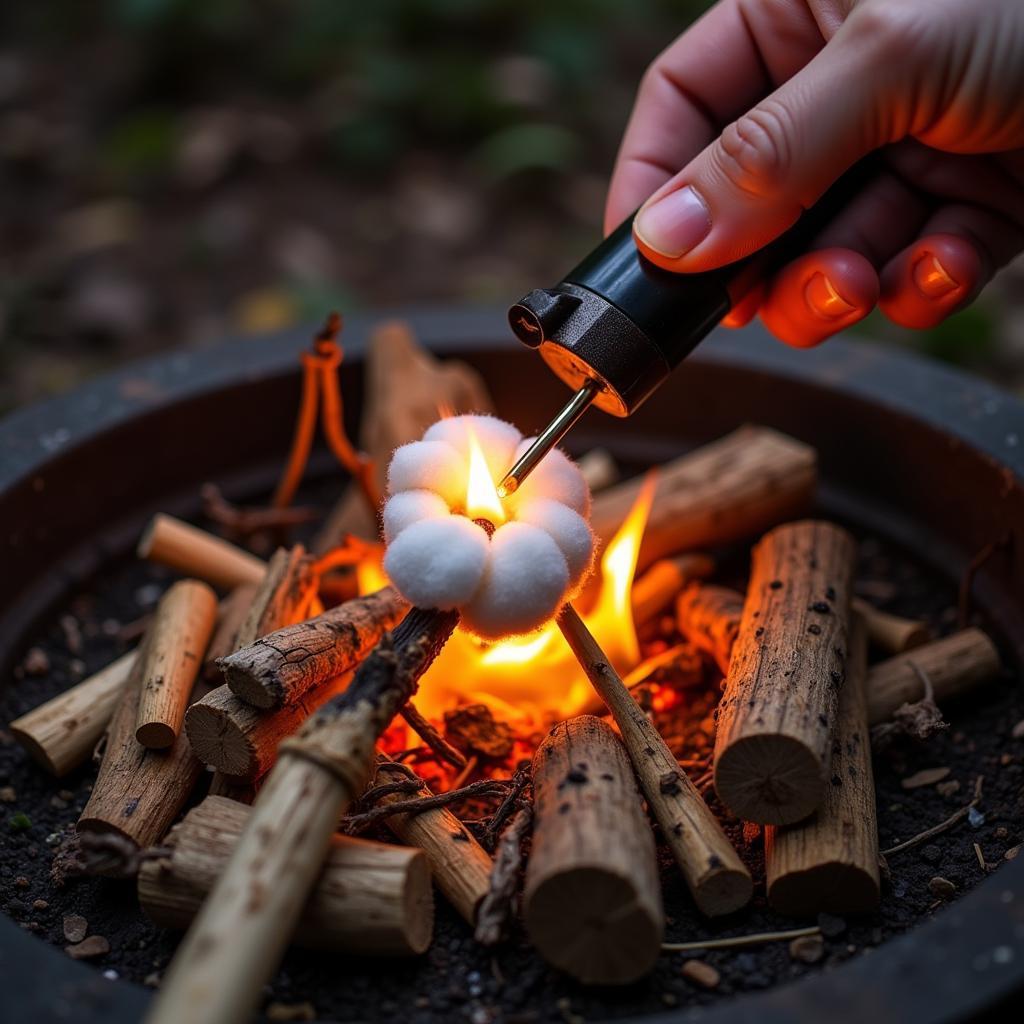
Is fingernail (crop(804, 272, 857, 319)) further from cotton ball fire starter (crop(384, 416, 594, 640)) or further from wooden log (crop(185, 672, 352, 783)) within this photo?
wooden log (crop(185, 672, 352, 783))

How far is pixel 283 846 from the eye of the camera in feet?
3.42

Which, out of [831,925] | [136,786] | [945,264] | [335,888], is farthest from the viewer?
[945,264]

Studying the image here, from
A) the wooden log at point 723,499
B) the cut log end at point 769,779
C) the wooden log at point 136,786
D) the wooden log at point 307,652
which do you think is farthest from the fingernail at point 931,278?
the wooden log at point 136,786

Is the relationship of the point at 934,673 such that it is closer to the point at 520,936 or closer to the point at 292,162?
the point at 520,936

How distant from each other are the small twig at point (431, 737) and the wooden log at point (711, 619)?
1.23 feet

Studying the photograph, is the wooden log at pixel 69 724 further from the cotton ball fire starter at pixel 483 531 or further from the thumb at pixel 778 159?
the thumb at pixel 778 159

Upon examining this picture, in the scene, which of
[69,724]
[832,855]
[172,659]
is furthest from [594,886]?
[69,724]

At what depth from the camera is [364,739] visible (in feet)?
3.67

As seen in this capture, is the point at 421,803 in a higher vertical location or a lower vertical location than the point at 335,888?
higher

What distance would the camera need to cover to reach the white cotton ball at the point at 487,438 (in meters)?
1.31

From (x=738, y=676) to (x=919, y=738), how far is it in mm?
262

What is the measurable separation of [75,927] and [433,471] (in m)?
0.66

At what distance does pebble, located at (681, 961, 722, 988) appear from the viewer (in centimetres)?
120

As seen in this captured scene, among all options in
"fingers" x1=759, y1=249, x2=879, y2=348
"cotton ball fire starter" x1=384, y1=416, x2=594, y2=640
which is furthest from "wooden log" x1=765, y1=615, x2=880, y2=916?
"fingers" x1=759, y1=249, x2=879, y2=348
